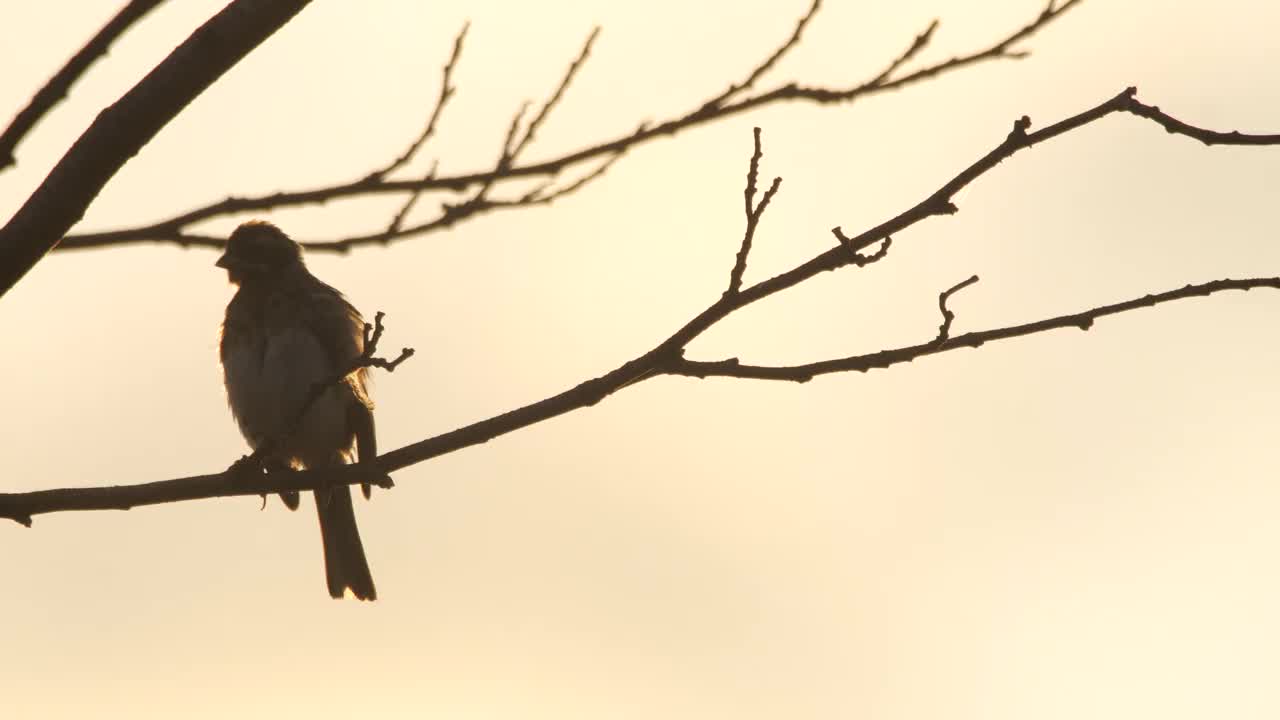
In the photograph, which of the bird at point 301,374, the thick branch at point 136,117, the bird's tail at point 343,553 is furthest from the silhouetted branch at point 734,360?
the bird's tail at point 343,553

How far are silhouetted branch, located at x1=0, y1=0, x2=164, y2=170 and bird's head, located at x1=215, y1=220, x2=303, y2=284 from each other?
5.98 metres

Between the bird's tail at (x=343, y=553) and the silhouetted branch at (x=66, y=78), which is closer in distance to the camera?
the silhouetted branch at (x=66, y=78)

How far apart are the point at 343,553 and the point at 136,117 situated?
6.12 metres

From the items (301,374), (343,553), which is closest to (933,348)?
(301,374)

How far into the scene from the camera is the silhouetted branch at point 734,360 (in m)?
3.36

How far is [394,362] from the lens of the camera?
4.12 m

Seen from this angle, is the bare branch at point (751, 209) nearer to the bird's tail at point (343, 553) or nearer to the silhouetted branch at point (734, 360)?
the silhouetted branch at point (734, 360)

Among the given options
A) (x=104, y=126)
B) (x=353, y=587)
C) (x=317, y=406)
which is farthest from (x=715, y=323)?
(x=353, y=587)

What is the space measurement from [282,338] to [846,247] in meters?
4.98

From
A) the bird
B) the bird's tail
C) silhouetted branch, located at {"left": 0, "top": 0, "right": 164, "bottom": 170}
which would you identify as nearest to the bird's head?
the bird

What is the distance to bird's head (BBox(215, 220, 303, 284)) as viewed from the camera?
8.63 m

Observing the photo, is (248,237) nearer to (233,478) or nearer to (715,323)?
(233,478)

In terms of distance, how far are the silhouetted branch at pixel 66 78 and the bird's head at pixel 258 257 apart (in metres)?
5.98

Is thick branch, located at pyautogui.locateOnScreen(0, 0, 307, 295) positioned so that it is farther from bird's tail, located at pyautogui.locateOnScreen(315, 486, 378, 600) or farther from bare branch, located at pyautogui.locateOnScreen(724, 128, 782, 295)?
bird's tail, located at pyautogui.locateOnScreen(315, 486, 378, 600)
